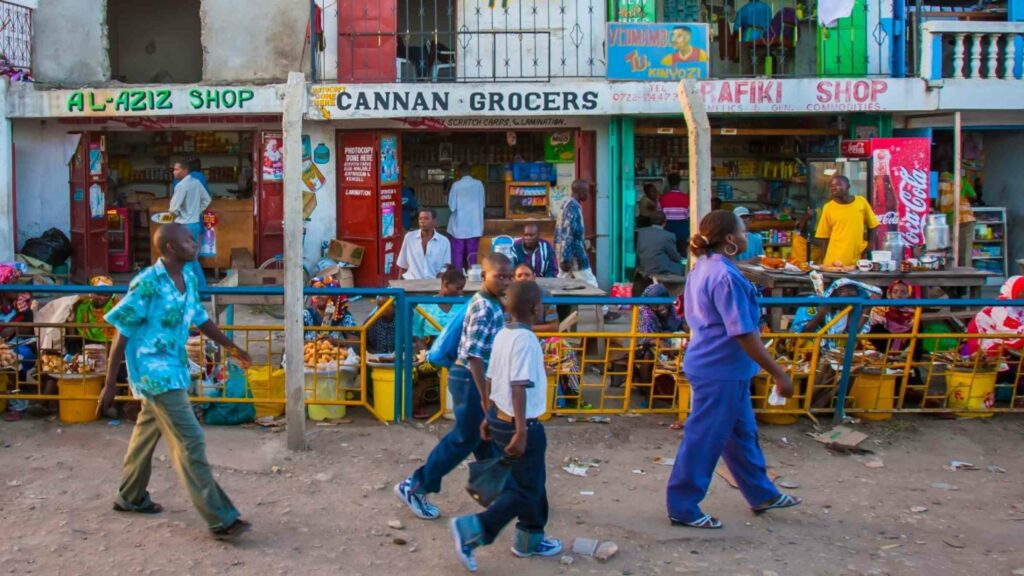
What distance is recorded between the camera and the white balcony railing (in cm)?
1576

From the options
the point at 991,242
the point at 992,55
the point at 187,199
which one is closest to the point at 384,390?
the point at 187,199

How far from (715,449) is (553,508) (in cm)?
110

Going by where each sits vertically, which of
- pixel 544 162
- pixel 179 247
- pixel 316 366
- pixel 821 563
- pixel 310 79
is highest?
pixel 310 79

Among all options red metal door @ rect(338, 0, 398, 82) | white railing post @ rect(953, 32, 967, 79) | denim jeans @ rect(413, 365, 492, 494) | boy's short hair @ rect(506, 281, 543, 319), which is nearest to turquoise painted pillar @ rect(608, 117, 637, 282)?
red metal door @ rect(338, 0, 398, 82)

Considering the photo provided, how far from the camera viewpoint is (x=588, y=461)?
8.05 m

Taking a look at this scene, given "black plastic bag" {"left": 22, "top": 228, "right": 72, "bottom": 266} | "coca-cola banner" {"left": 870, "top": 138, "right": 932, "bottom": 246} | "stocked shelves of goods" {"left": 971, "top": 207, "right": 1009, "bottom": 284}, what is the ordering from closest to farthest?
"coca-cola banner" {"left": 870, "top": 138, "right": 932, "bottom": 246} < "black plastic bag" {"left": 22, "top": 228, "right": 72, "bottom": 266} < "stocked shelves of goods" {"left": 971, "top": 207, "right": 1009, "bottom": 284}

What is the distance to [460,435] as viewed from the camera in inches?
256

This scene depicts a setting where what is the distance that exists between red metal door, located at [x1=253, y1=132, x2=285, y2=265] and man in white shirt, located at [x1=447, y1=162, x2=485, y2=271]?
7.86 feet

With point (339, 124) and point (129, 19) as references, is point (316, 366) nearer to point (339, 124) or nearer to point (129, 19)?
point (339, 124)

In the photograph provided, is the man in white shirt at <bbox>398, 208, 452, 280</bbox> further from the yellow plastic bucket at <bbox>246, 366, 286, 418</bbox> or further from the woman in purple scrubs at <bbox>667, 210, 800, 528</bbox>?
the woman in purple scrubs at <bbox>667, 210, 800, 528</bbox>

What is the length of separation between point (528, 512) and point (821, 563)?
5.11ft

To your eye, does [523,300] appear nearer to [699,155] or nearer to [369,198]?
[699,155]

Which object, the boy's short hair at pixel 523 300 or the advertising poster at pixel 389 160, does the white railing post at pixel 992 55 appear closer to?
the advertising poster at pixel 389 160

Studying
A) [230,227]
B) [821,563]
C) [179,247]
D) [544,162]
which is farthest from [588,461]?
[230,227]
